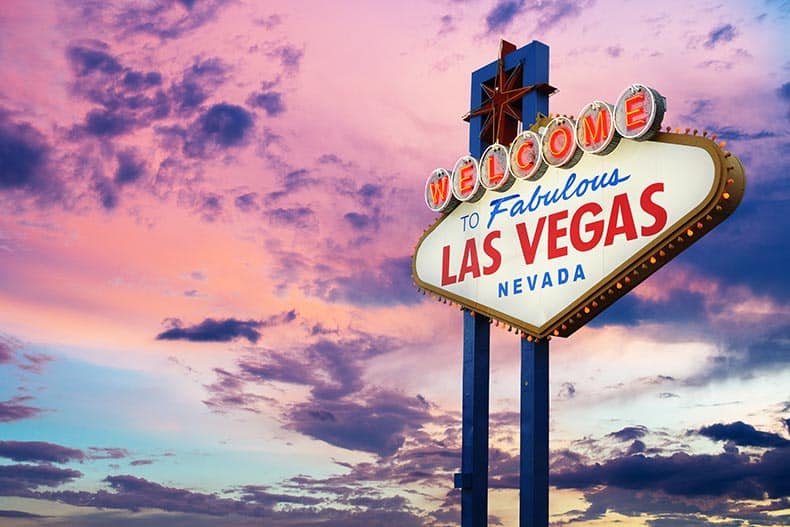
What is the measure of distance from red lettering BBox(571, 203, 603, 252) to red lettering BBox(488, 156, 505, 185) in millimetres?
2486

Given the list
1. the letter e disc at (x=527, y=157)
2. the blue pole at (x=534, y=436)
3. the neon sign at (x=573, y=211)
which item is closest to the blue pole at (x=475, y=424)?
the neon sign at (x=573, y=211)

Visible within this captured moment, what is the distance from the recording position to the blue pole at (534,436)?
66.3ft

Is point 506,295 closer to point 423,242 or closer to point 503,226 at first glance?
point 503,226

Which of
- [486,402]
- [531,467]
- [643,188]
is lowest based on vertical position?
[531,467]

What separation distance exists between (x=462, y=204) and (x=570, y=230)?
3.73 m

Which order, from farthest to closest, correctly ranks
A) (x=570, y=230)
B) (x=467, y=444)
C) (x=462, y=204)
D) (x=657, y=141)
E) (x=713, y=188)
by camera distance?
(x=462, y=204), (x=467, y=444), (x=570, y=230), (x=657, y=141), (x=713, y=188)

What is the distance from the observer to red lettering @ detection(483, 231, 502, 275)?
73.6 feet

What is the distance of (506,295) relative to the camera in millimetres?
21922

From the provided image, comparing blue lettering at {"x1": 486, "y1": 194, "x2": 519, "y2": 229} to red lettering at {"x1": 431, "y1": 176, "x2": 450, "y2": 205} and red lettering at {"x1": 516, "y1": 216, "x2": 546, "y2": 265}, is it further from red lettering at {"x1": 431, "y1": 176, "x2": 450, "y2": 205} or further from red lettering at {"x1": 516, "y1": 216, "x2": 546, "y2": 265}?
red lettering at {"x1": 431, "y1": 176, "x2": 450, "y2": 205}

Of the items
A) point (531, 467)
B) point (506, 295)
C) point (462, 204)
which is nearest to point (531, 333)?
point (506, 295)

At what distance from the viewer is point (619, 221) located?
65.3ft

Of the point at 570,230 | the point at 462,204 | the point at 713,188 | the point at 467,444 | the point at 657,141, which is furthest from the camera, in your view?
the point at 462,204

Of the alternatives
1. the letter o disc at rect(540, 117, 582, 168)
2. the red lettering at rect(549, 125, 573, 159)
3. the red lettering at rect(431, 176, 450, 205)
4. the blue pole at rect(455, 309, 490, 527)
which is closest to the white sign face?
the letter o disc at rect(540, 117, 582, 168)

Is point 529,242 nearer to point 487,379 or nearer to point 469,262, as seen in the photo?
point 469,262
